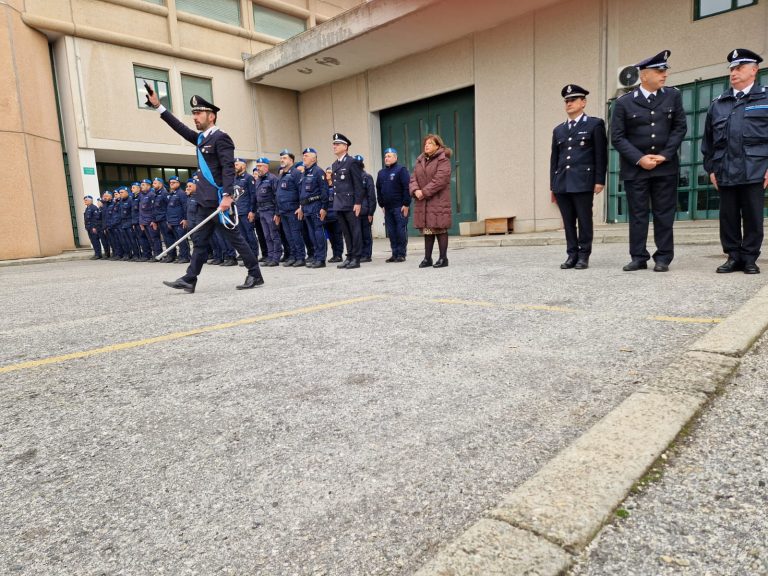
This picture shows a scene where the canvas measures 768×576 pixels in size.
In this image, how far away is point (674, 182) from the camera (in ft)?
16.2

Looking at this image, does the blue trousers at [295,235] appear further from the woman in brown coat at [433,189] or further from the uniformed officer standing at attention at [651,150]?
the uniformed officer standing at attention at [651,150]

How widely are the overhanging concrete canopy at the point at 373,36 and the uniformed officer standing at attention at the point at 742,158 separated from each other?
8.23 meters

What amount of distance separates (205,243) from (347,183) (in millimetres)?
2918

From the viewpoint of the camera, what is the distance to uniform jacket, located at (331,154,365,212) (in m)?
7.71

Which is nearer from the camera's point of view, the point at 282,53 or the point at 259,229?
the point at 259,229

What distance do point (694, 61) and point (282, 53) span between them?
11512mm

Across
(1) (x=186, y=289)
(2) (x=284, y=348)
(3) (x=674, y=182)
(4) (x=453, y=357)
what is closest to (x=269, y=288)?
(1) (x=186, y=289)

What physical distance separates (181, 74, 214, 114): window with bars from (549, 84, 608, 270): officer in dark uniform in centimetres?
1435

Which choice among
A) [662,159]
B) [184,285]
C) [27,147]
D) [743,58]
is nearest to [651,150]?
→ [662,159]

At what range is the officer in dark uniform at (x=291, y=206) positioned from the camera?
859 centimetres

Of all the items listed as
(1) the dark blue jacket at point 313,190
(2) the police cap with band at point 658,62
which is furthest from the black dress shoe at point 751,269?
(1) the dark blue jacket at point 313,190

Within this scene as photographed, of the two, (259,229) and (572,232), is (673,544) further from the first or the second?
(259,229)

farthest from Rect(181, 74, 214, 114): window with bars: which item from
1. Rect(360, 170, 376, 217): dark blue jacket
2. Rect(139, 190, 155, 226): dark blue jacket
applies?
Rect(360, 170, 376, 217): dark blue jacket

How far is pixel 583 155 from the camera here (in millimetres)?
5539
